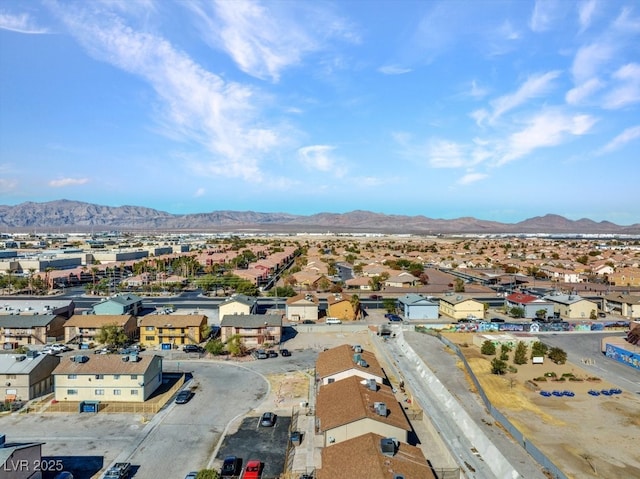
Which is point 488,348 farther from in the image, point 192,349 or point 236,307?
point 192,349

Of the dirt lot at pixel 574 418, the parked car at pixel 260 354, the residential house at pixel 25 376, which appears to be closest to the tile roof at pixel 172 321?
the parked car at pixel 260 354

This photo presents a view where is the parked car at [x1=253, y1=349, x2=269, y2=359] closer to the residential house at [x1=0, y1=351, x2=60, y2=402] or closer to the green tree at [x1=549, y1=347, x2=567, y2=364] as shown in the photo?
the residential house at [x1=0, y1=351, x2=60, y2=402]

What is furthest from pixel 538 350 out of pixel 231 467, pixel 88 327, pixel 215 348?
pixel 88 327

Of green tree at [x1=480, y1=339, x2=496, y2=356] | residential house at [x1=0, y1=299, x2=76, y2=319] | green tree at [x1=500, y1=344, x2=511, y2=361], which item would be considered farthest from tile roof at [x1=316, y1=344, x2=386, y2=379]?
residential house at [x1=0, y1=299, x2=76, y2=319]

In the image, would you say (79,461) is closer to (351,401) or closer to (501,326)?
(351,401)

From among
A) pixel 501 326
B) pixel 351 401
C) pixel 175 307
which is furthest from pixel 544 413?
pixel 175 307

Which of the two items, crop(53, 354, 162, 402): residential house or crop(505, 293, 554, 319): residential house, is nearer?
crop(53, 354, 162, 402): residential house
